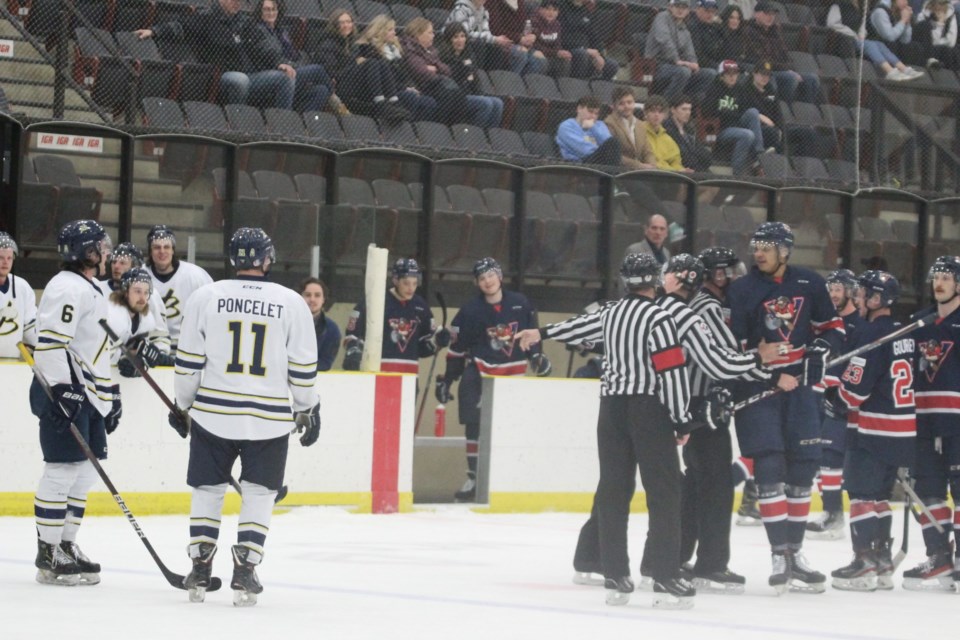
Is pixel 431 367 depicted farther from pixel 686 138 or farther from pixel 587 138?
pixel 686 138

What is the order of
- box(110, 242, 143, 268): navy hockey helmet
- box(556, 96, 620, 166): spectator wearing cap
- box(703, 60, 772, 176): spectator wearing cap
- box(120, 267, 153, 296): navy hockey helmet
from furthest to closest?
box(703, 60, 772, 176): spectator wearing cap < box(556, 96, 620, 166): spectator wearing cap < box(110, 242, 143, 268): navy hockey helmet < box(120, 267, 153, 296): navy hockey helmet

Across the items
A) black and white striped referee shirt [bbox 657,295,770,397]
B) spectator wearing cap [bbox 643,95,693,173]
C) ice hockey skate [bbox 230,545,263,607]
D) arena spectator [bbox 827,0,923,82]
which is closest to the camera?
ice hockey skate [bbox 230,545,263,607]

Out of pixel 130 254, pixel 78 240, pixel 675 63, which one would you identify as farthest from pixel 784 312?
pixel 675 63

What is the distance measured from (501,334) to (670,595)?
4417 millimetres

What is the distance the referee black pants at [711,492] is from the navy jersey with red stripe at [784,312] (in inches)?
15.8

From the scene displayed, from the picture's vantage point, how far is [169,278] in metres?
9.07

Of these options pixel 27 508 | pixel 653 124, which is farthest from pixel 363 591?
pixel 653 124

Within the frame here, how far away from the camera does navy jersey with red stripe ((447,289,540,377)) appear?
33.6 feet

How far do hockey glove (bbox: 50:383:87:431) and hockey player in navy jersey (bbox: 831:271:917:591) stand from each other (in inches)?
128

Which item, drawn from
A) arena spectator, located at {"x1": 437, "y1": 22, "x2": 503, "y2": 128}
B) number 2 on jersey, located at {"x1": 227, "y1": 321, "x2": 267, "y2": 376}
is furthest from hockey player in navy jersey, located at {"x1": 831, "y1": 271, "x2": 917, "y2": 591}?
arena spectator, located at {"x1": 437, "y1": 22, "x2": 503, "y2": 128}

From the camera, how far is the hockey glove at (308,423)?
590cm

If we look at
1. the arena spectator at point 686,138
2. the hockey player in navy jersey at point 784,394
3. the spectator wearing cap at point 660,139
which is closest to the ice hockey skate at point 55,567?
the hockey player in navy jersey at point 784,394

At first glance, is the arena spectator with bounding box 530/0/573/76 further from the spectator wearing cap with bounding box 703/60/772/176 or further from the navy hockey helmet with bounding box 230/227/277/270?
the navy hockey helmet with bounding box 230/227/277/270

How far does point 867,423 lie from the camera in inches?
277
